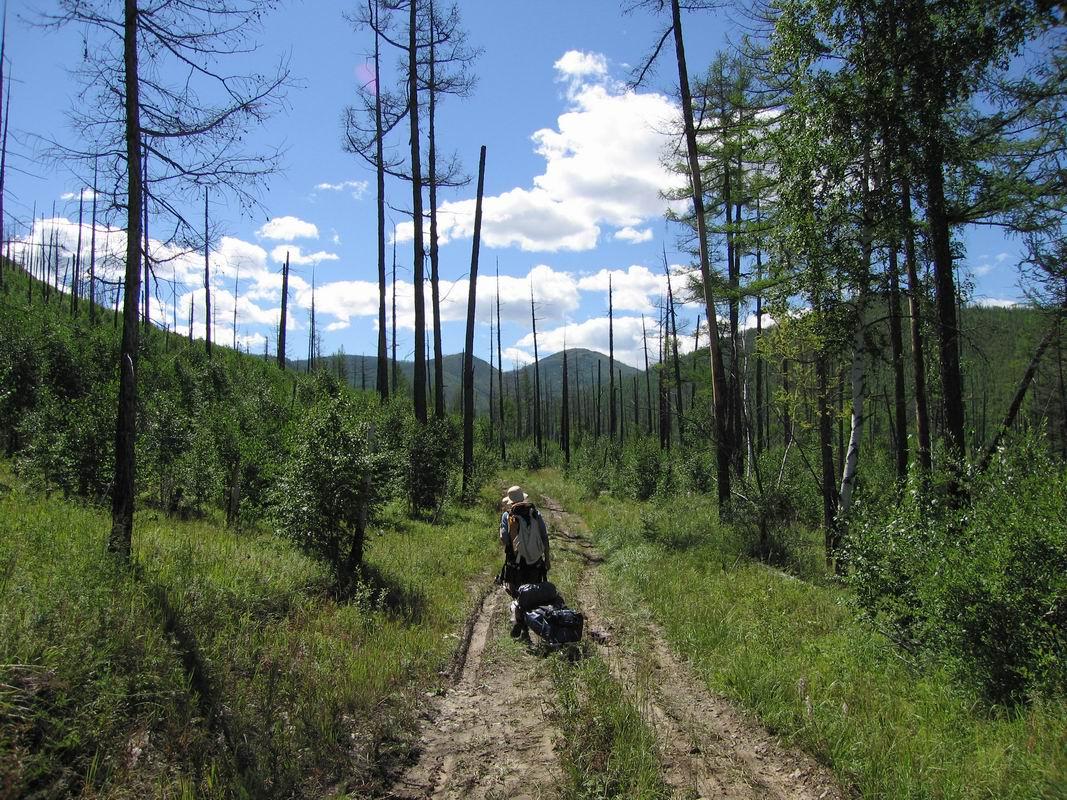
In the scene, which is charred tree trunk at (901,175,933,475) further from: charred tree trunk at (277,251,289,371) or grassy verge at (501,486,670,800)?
charred tree trunk at (277,251,289,371)

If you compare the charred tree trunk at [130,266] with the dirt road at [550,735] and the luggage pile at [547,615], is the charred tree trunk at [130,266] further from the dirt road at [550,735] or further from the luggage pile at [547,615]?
the luggage pile at [547,615]

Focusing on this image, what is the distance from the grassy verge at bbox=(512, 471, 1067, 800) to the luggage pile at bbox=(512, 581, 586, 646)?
1203 mm

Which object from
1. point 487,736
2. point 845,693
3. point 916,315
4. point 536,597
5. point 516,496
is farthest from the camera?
point 916,315

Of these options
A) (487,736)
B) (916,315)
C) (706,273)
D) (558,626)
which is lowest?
(487,736)

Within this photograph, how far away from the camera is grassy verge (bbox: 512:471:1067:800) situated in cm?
338

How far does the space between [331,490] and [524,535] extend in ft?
9.15

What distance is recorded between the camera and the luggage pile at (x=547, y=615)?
19.3ft

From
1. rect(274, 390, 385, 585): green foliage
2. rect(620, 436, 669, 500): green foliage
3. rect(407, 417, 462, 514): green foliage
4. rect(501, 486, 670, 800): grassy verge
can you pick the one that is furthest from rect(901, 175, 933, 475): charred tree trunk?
rect(620, 436, 669, 500): green foliage

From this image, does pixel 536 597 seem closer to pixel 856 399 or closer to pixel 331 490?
pixel 331 490

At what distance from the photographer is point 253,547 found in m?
8.21

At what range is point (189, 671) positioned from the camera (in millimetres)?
4203

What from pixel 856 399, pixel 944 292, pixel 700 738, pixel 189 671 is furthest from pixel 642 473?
pixel 189 671

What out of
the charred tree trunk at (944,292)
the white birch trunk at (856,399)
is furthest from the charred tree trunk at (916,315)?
the white birch trunk at (856,399)

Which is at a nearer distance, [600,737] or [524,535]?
[600,737]
